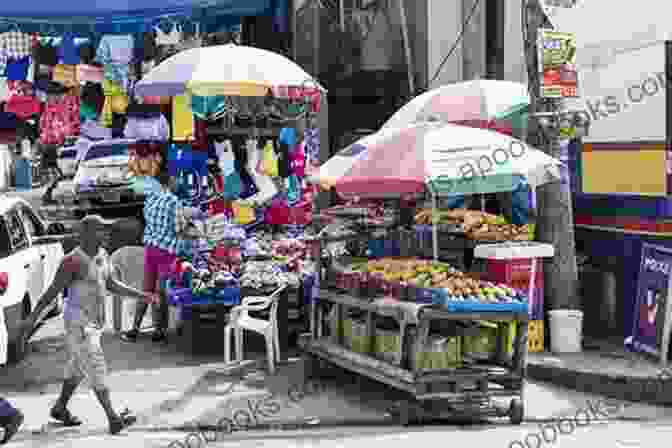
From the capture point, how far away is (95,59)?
1600 centimetres

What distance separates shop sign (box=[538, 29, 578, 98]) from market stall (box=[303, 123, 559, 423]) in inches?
57.8

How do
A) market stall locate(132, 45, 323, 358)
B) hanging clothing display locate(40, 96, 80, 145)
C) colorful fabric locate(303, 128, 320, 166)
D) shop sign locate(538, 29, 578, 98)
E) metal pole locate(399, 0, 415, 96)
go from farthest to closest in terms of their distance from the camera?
metal pole locate(399, 0, 415, 96) → hanging clothing display locate(40, 96, 80, 145) → colorful fabric locate(303, 128, 320, 166) → market stall locate(132, 45, 323, 358) → shop sign locate(538, 29, 578, 98)

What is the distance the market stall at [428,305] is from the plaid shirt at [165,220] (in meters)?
2.06

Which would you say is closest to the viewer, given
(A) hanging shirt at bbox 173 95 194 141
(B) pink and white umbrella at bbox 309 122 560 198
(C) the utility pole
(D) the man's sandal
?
(D) the man's sandal

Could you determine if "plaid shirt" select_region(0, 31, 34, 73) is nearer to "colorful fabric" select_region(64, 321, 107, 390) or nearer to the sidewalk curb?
"colorful fabric" select_region(64, 321, 107, 390)

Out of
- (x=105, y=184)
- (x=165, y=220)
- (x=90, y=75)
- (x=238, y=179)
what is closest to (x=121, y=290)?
(x=165, y=220)

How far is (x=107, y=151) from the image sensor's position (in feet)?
64.8

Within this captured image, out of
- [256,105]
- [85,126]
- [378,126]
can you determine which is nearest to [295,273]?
[256,105]

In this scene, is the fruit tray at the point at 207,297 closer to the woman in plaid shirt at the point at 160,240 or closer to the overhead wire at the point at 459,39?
the woman in plaid shirt at the point at 160,240

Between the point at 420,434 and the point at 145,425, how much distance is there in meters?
2.18

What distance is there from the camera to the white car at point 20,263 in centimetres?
962

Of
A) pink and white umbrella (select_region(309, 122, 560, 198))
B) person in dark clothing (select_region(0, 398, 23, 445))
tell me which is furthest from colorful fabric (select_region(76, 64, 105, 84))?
person in dark clothing (select_region(0, 398, 23, 445))

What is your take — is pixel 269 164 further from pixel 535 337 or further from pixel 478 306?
pixel 478 306

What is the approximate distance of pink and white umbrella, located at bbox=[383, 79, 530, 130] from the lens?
1224 centimetres
